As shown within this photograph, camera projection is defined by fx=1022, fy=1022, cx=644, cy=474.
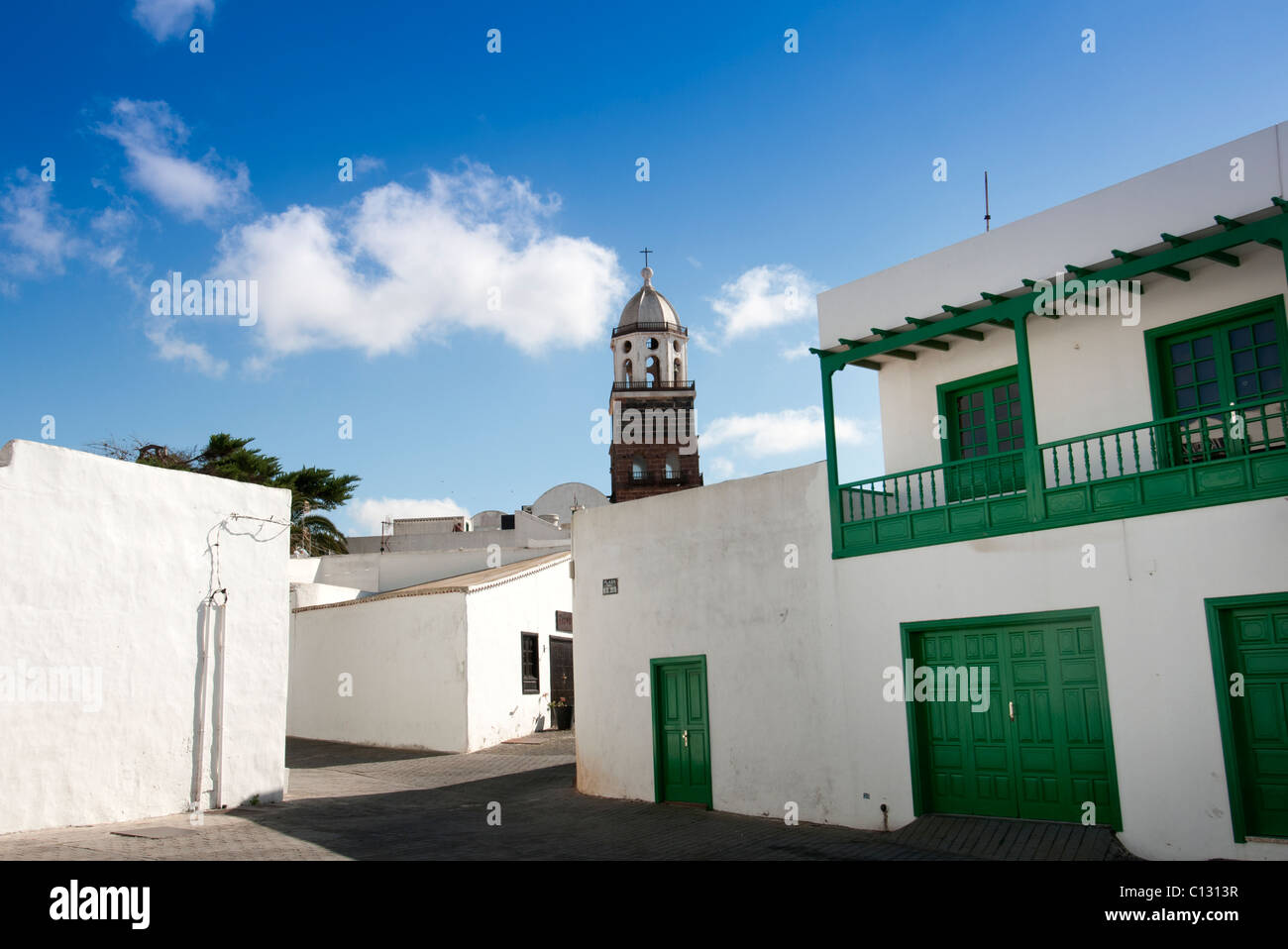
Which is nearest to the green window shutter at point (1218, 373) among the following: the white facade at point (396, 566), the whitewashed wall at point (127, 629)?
the whitewashed wall at point (127, 629)

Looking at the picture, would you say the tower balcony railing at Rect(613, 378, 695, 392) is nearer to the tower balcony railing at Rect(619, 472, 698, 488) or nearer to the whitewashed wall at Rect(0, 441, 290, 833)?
the tower balcony railing at Rect(619, 472, 698, 488)

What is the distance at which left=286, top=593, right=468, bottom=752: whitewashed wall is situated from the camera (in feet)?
63.1

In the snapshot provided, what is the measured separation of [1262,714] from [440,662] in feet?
46.7

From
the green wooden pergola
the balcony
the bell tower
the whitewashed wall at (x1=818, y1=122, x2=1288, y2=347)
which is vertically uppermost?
the bell tower

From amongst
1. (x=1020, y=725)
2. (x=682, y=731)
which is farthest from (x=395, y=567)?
(x=1020, y=725)

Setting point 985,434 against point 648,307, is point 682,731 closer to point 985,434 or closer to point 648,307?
point 985,434

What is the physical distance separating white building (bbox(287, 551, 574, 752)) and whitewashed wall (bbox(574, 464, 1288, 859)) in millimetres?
4881

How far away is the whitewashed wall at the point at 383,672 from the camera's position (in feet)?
63.1

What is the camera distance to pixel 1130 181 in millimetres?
10023

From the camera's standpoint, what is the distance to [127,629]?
11211 mm

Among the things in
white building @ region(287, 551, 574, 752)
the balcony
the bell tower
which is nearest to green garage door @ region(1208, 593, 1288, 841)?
the balcony

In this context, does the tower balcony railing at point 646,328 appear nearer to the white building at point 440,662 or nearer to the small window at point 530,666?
the white building at point 440,662

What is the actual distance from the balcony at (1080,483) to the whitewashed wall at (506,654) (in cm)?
953
